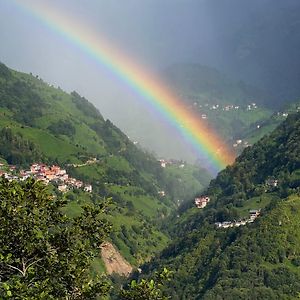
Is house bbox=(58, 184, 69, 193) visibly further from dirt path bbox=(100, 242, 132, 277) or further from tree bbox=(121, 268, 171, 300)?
tree bbox=(121, 268, 171, 300)

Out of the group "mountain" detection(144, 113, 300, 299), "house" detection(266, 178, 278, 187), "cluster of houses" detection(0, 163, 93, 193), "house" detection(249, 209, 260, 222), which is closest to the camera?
"mountain" detection(144, 113, 300, 299)

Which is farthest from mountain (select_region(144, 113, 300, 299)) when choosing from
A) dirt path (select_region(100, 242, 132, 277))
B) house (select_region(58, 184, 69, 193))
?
house (select_region(58, 184, 69, 193))

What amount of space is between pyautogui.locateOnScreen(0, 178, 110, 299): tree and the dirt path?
132617mm

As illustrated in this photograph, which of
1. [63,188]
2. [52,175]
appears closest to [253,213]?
[63,188]

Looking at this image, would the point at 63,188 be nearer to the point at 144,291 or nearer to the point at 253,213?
the point at 253,213

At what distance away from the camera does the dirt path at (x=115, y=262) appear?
152m

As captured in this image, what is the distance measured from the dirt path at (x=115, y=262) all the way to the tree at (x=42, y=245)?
435 feet

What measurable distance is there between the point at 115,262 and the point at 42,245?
465ft

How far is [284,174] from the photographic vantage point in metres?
174

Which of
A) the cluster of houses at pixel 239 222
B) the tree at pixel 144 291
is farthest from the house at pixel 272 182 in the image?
the tree at pixel 144 291

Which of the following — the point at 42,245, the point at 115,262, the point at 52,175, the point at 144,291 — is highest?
the point at 52,175

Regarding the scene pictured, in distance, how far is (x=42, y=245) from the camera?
18188 mm

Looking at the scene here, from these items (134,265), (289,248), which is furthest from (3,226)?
(134,265)

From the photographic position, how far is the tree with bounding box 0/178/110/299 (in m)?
17.3
